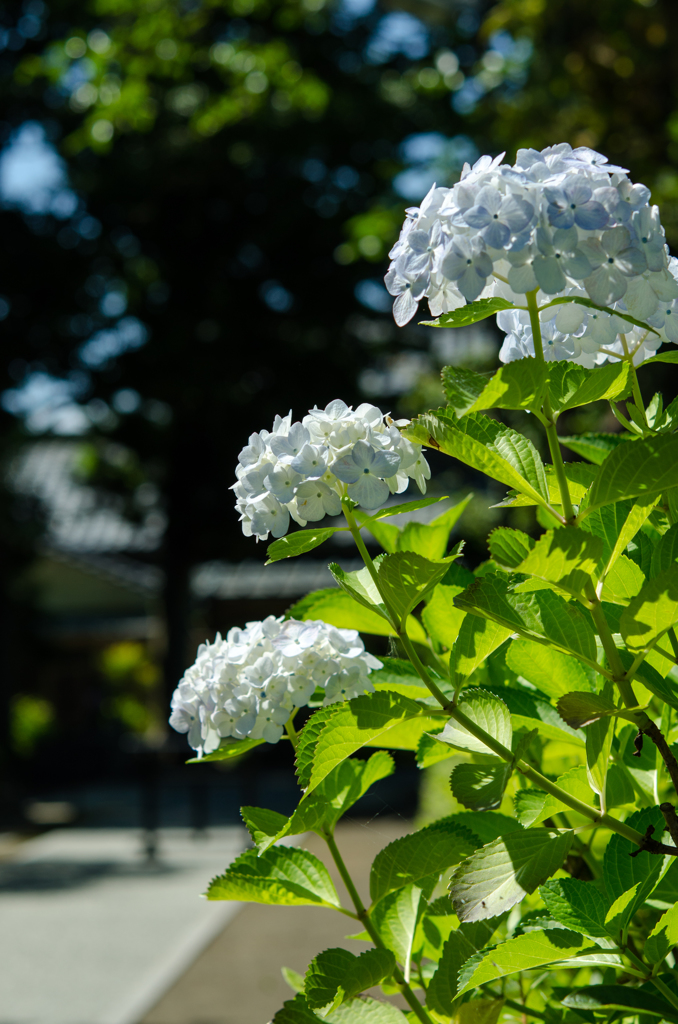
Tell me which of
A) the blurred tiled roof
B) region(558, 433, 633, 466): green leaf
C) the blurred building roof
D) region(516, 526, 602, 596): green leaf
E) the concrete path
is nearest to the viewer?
region(516, 526, 602, 596): green leaf

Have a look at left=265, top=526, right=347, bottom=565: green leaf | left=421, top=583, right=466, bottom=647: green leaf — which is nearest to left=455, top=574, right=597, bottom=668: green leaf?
left=265, top=526, right=347, bottom=565: green leaf

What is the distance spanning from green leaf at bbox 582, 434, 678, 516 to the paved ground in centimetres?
370

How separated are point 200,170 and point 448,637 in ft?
41.7

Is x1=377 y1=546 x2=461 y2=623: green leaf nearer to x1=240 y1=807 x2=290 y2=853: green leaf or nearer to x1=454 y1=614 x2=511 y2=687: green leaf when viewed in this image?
x1=454 y1=614 x2=511 y2=687: green leaf

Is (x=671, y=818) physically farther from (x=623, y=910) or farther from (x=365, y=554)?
(x=365, y=554)

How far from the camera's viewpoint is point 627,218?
0.61 meters

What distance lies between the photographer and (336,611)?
945mm

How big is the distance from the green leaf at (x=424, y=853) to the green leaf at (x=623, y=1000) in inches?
5.1

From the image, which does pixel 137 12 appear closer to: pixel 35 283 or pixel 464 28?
pixel 464 28

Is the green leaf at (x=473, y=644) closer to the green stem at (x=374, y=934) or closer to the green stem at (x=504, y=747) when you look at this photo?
the green stem at (x=504, y=747)

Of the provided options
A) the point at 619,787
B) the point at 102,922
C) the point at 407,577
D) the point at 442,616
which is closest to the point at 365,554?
the point at 407,577

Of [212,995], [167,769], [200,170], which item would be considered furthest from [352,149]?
[212,995]

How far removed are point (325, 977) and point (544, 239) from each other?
58cm

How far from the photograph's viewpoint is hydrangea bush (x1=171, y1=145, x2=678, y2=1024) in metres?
0.59
